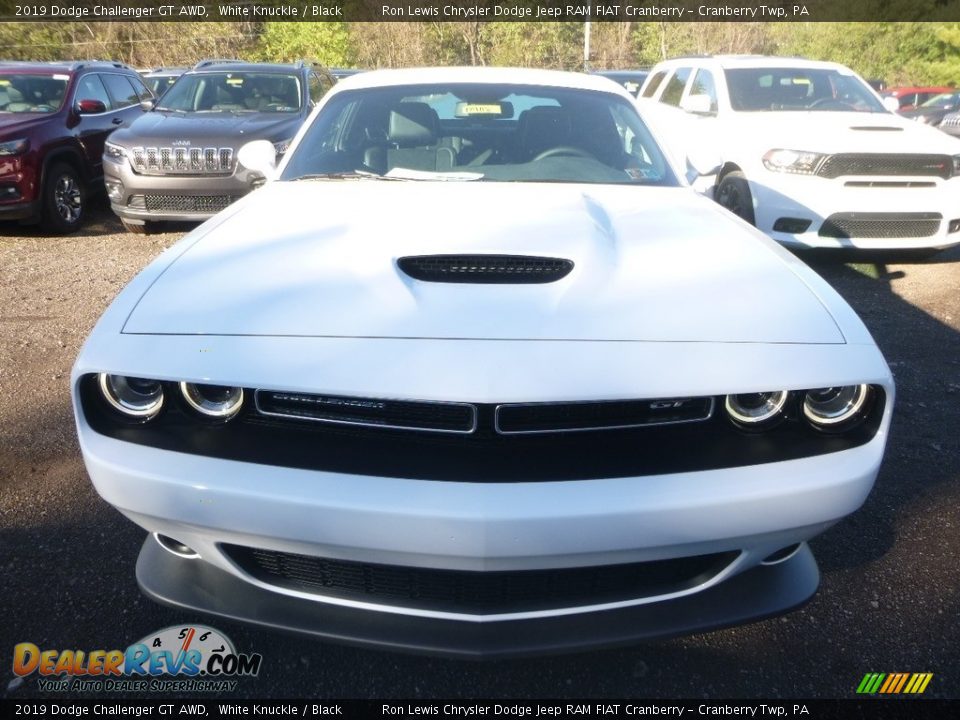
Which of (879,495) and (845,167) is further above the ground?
(845,167)

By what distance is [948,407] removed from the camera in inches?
147

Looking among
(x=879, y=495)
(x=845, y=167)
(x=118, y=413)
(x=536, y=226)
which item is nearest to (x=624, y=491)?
(x=536, y=226)

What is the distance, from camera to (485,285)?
1.94m

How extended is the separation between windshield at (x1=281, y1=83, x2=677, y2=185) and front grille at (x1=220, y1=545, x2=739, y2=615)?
5.77ft

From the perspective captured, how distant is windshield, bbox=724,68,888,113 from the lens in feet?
23.2

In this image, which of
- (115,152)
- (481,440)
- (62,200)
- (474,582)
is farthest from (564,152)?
(62,200)

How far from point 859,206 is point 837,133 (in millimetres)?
777

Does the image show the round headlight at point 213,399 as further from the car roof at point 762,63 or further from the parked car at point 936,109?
the parked car at point 936,109

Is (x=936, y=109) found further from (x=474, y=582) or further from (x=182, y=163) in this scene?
(x=474, y=582)

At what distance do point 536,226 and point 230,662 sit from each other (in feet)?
5.20

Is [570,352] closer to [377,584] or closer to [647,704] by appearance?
[377,584]

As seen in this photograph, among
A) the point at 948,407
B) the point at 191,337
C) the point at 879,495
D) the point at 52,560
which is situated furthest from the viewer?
the point at 948,407

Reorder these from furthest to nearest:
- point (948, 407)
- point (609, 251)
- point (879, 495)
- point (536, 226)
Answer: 1. point (948, 407)
2. point (879, 495)
3. point (536, 226)
4. point (609, 251)

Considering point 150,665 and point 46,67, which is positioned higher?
point 46,67
